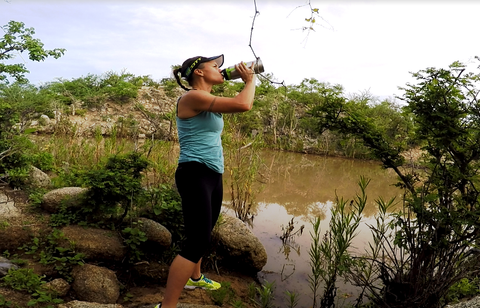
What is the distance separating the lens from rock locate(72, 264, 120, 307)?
90.7 inches

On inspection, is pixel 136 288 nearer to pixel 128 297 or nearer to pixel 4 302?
pixel 128 297

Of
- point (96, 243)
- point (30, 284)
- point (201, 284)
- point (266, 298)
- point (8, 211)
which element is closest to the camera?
point (30, 284)

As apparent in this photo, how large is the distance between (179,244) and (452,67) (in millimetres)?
2608

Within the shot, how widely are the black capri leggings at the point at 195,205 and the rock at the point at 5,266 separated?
1.33m

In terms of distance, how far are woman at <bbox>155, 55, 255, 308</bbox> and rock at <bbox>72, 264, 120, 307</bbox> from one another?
0.62m

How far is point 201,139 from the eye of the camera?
194 centimetres

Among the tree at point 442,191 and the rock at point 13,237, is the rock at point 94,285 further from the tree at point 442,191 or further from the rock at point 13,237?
the tree at point 442,191

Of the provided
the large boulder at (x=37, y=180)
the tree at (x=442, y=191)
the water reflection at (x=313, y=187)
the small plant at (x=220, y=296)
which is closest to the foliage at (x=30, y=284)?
the small plant at (x=220, y=296)

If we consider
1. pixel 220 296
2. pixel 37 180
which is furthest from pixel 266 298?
pixel 37 180

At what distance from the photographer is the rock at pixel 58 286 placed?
2.21 meters

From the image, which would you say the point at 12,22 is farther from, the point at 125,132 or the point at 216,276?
the point at 125,132

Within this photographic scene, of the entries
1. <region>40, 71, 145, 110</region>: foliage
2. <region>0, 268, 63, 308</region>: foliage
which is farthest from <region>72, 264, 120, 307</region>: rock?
<region>40, 71, 145, 110</region>: foliage

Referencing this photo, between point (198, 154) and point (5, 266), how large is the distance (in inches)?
64.1

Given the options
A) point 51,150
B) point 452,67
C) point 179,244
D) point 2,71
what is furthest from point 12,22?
point 452,67
